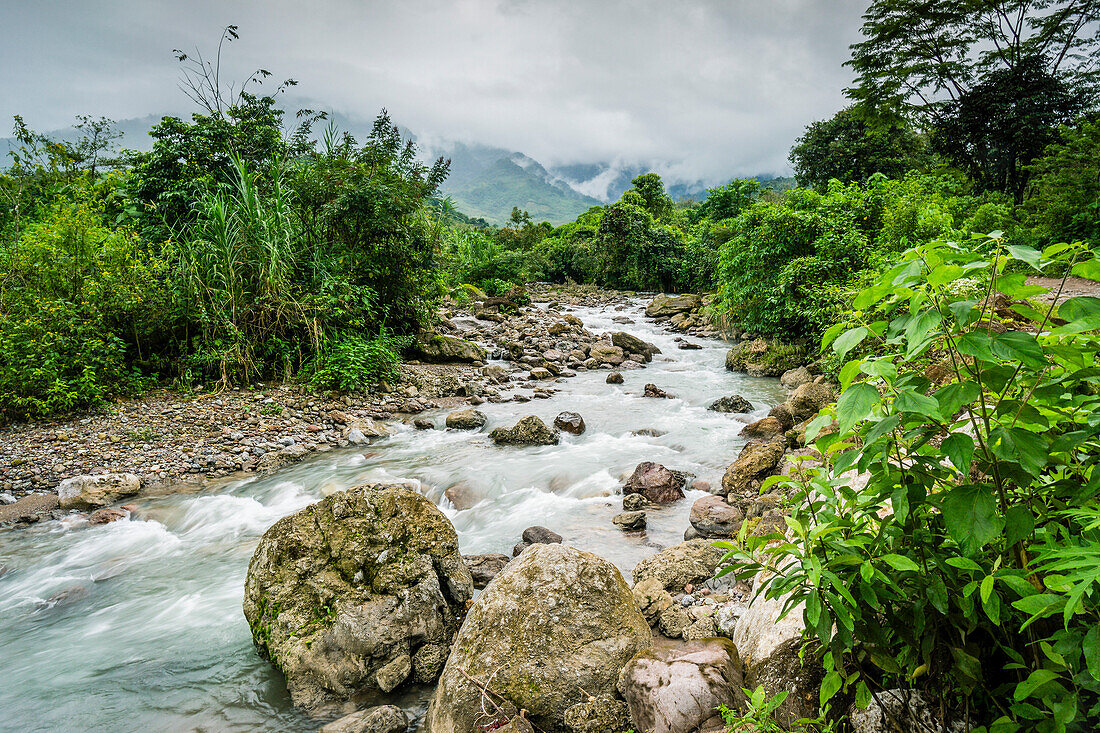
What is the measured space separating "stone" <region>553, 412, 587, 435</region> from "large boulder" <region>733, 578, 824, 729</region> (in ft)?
21.6

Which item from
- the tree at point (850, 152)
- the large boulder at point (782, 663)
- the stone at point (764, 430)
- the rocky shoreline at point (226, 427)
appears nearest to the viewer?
the large boulder at point (782, 663)

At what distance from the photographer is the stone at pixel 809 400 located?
25.2ft

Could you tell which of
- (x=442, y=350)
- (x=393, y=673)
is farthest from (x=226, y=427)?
(x=393, y=673)

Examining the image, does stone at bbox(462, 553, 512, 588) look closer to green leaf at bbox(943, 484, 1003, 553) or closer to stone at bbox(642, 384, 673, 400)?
green leaf at bbox(943, 484, 1003, 553)

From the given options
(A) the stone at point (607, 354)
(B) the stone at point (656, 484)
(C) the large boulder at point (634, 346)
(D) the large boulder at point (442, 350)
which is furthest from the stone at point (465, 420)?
(C) the large boulder at point (634, 346)

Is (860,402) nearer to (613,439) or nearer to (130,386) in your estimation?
(613,439)

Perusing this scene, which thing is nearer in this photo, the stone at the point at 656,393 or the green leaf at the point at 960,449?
the green leaf at the point at 960,449

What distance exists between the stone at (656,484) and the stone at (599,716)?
12.9 ft

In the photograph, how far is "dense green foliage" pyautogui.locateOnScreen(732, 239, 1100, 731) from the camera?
123cm

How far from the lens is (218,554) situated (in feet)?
18.3

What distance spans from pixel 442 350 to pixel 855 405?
42.6 feet

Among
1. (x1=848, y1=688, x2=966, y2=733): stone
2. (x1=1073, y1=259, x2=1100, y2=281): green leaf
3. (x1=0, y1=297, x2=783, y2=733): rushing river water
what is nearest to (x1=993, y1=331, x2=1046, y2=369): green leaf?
(x1=1073, y1=259, x2=1100, y2=281): green leaf

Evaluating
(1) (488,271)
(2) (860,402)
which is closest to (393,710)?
(2) (860,402)

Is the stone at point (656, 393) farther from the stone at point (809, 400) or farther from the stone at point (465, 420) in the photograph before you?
the stone at point (465, 420)
